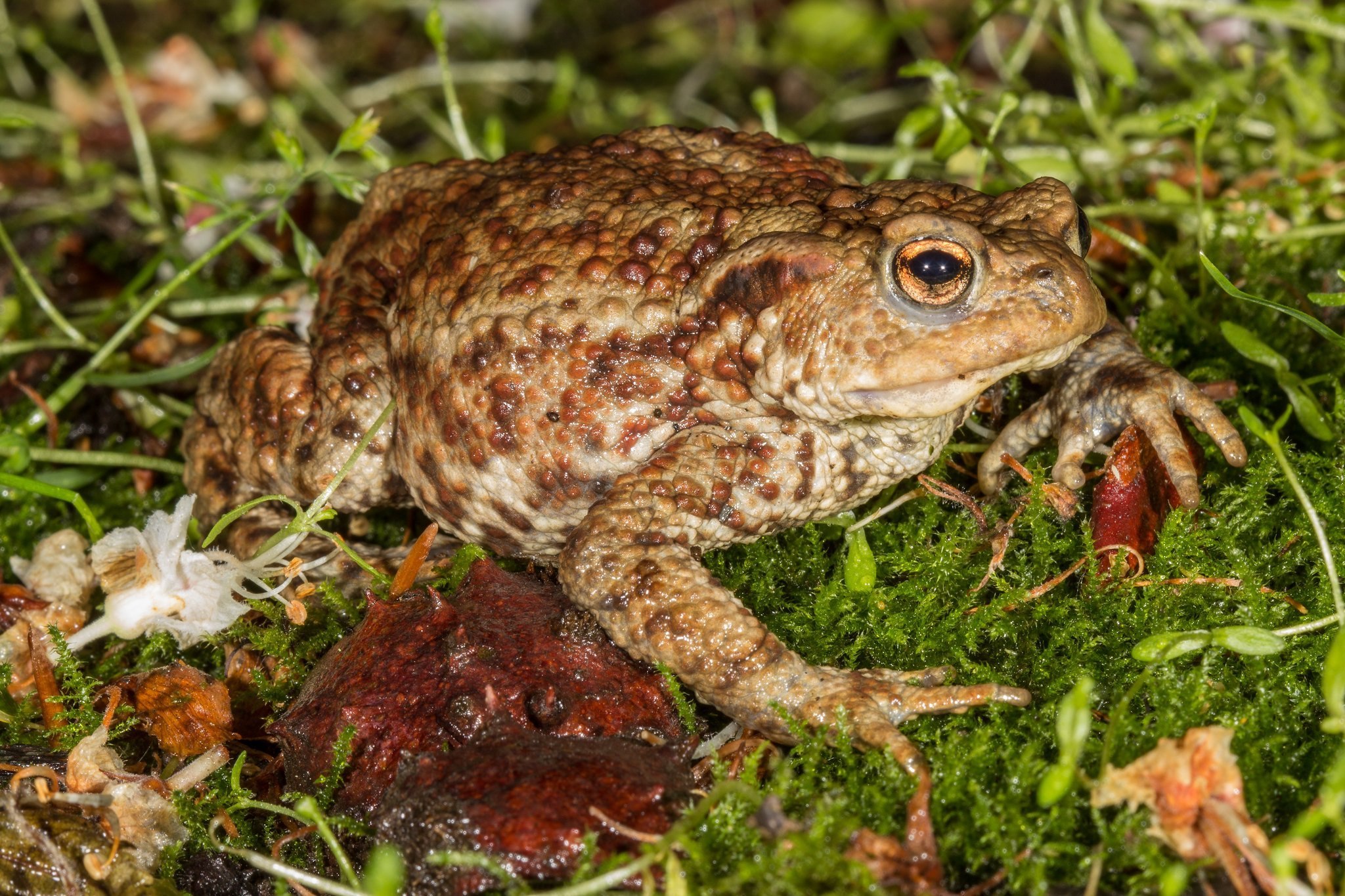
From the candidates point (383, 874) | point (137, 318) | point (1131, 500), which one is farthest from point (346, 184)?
point (1131, 500)

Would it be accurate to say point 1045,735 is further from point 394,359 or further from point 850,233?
point 394,359

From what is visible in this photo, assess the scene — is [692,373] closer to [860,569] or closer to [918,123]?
[860,569]

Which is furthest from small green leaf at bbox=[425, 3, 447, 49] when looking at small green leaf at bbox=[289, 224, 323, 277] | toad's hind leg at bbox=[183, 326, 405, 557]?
toad's hind leg at bbox=[183, 326, 405, 557]

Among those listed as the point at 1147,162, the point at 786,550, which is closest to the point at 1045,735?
the point at 786,550

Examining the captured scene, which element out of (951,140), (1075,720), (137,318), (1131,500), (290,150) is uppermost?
(290,150)

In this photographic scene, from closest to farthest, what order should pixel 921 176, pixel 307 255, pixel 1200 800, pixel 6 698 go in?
pixel 1200 800, pixel 6 698, pixel 307 255, pixel 921 176

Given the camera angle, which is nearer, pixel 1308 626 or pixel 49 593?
pixel 1308 626

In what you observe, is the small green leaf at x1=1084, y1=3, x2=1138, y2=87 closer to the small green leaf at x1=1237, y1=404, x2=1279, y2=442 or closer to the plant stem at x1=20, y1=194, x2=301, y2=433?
the small green leaf at x1=1237, y1=404, x2=1279, y2=442
